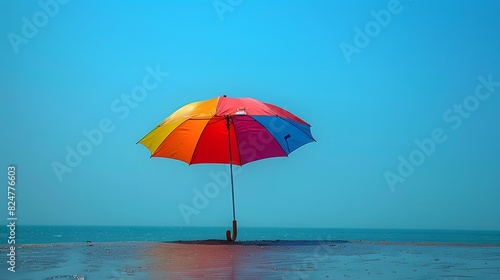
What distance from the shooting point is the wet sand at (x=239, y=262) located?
7406 millimetres

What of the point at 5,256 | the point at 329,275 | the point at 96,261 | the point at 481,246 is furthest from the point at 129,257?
the point at 481,246

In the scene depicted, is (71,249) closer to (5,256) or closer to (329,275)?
(5,256)

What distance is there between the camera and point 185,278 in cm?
688

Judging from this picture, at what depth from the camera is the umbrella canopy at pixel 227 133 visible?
12.8 m

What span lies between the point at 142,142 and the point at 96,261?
15.1 ft

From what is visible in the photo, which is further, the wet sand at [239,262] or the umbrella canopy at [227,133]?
the umbrella canopy at [227,133]

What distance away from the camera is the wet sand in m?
7.41

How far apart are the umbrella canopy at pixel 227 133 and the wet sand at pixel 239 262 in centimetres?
222

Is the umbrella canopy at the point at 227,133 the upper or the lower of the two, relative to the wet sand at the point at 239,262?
upper

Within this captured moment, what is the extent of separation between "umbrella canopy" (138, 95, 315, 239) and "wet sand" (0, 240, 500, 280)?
222 centimetres

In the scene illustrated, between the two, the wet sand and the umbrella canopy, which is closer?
the wet sand

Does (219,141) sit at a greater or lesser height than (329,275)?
greater

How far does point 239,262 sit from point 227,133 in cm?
526

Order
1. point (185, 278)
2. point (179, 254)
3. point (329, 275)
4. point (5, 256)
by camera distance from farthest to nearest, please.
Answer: point (179, 254) < point (5, 256) < point (329, 275) < point (185, 278)
